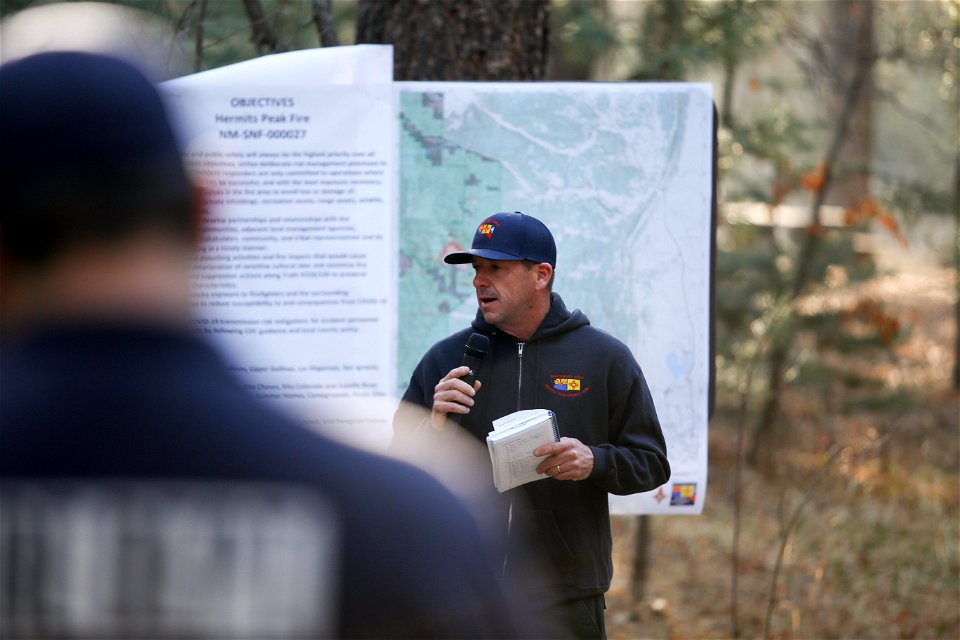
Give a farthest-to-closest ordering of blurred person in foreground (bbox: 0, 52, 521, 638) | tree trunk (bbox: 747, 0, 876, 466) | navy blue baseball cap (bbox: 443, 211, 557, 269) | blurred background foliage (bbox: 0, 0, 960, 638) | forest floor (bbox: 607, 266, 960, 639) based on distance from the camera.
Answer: tree trunk (bbox: 747, 0, 876, 466) < blurred background foliage (bbox: 0, 0, 960, 638) < forest floor (bbox: 607, 266, 960, 639) < navy blue baseball cap (bbox: 443, 211, 557, 269) < blurred person in foreground (bbox: 0, 52, 521, 638)

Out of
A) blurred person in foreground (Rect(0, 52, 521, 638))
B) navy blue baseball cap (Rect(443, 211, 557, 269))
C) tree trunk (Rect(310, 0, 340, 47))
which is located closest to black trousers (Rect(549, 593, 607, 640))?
navy blue baseball cap (Rect(443, 211, 557, 269))

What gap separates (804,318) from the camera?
495 inches

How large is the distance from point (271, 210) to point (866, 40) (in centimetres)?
940

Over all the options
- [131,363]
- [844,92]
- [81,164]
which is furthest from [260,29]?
[844,92]

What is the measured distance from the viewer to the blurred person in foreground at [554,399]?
13.4 feet

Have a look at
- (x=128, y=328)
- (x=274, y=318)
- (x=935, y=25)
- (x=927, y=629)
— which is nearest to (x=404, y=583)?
(x=128, y=328)

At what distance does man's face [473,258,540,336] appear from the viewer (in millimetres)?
4223

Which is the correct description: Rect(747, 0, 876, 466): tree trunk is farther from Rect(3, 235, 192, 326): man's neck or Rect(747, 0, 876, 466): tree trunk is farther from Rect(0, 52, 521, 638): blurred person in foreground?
Rect(3, 235, 192, 326): man's neck

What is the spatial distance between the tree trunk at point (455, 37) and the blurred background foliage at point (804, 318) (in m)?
1.88

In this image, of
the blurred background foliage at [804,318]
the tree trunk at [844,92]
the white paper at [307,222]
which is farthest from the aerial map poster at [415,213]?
the tree trunk at [844,92]

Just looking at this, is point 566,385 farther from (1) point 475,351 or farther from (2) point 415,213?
(2) point 415,213

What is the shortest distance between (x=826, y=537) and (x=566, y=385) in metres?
7.19

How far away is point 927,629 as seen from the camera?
8.37 meters

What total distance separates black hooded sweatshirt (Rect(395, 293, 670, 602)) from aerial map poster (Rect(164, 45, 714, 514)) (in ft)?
2.96
